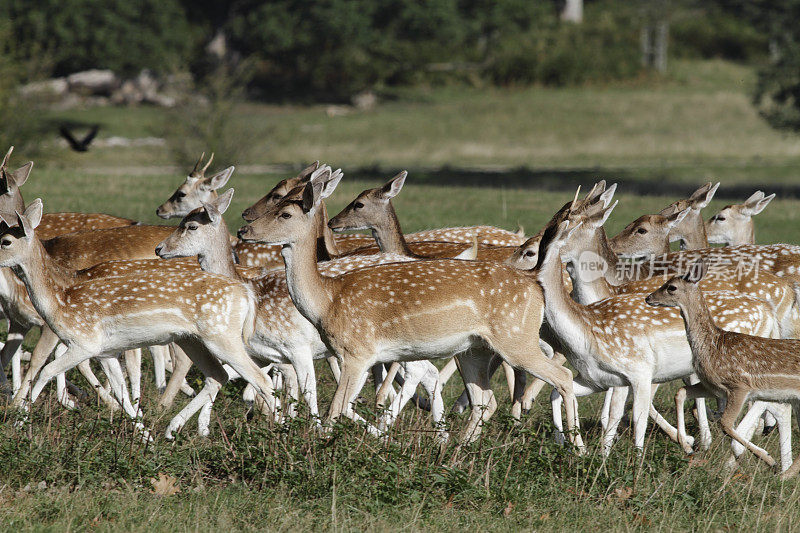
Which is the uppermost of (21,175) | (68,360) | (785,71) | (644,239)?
(21,175)

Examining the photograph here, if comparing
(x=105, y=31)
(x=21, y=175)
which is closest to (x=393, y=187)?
(x=21, y=175)

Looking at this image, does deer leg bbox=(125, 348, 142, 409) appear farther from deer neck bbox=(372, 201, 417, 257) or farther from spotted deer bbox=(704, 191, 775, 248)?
spotted deer bbox=(704, 191, 775, 248)

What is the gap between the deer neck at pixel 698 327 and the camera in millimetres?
5918

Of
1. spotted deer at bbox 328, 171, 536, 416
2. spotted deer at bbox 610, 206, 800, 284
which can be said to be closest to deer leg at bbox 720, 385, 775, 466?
spotted deer at bbox 610, 206, 800, 284

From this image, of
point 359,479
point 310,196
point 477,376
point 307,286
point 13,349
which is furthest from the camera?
point 13,349

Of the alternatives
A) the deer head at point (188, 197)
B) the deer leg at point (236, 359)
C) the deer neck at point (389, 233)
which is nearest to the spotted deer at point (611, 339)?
the deer leg at point (236, 359)

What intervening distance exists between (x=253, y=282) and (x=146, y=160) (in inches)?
780

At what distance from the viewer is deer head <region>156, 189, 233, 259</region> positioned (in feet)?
23.6

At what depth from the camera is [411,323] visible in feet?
19.5

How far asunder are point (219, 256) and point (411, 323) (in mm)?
2009

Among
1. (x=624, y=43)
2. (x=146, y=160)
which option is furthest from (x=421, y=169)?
(x=624, y=43)

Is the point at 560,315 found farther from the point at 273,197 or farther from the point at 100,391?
the point at 273,197

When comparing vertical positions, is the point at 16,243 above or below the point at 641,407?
above

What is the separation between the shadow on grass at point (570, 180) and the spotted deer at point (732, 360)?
43.7 ft
